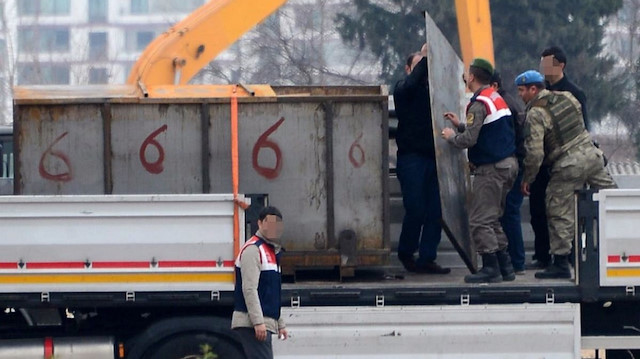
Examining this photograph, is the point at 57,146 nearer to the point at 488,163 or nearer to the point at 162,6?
the point at 488,163

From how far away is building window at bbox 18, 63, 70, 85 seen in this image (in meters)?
49.0

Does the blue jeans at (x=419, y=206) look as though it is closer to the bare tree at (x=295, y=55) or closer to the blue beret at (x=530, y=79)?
the blue beret at (x=530, y=79)

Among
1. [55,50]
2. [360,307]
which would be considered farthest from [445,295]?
[55,50]

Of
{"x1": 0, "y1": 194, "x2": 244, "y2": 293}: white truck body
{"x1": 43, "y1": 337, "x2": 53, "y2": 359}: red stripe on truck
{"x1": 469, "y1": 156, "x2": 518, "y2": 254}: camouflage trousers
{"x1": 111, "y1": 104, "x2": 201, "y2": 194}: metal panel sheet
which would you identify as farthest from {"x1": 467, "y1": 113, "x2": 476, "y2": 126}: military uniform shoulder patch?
{"x1": 43, "y1": 337, "x2": 53, "y2": 359}: red stripe on truck

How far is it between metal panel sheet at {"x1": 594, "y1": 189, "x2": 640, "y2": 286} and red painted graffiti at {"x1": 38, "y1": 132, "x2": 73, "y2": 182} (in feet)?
11.8

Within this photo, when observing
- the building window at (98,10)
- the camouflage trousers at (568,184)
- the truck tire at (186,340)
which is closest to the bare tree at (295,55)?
the camouflage trousers at (568,184)

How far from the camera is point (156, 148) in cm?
862

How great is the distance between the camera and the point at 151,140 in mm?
8625

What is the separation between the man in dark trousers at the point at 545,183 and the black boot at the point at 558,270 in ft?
1.32

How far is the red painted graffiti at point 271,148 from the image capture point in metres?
8.59

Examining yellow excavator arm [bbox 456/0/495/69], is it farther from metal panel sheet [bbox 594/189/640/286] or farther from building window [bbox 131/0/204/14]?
building window [bbox 131/0/204/14]

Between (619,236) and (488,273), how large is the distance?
932 mm

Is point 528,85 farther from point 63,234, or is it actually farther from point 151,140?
point 63,234

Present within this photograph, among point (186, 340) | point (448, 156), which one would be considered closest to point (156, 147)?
point (186, 340)
